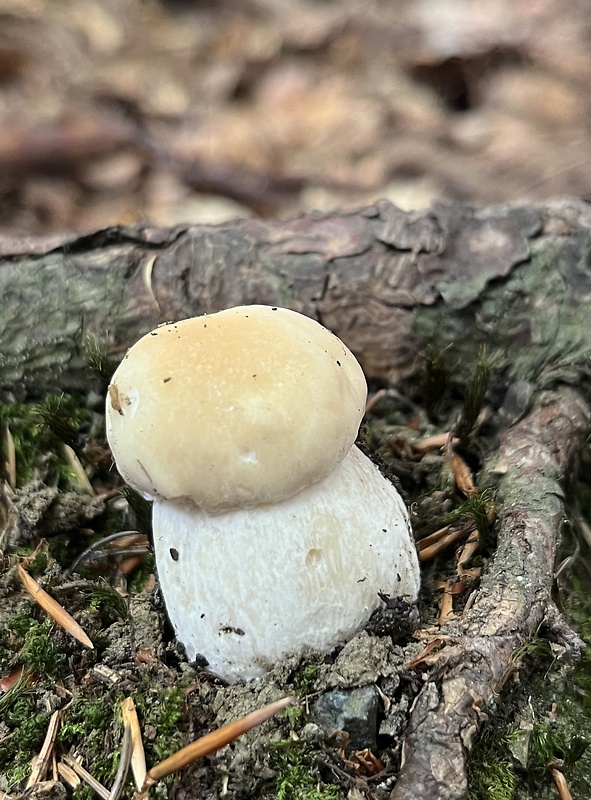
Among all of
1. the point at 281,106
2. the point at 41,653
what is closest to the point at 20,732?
the point at 41,653

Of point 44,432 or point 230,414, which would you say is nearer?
point 230,414

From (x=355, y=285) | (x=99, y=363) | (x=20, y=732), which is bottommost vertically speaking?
(x=20, y=732)

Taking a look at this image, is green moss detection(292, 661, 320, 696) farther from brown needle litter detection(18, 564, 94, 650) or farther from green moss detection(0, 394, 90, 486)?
green moss detection(0, 394, 90, 486)

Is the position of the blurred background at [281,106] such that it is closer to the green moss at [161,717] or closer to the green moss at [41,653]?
the green moss at [41,653]

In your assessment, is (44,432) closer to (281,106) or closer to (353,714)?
(353,714)

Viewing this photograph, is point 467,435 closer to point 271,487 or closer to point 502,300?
point 502,300

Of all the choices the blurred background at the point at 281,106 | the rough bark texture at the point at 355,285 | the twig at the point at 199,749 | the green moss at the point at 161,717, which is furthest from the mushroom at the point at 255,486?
the blurred background at the point at 281,106

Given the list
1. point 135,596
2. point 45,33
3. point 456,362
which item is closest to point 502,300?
point 456,362
